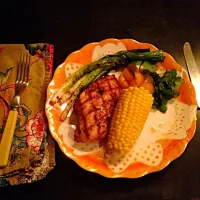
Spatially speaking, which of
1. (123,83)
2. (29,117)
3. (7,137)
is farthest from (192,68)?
(7,137)

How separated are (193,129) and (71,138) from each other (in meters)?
0.55

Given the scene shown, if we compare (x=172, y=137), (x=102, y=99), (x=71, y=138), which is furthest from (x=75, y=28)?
(x=172, y=137)

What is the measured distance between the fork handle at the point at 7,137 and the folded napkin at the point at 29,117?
1.7 inches

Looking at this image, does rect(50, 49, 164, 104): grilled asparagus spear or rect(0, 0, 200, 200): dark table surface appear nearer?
rect(0, 0, 200, 200): dark table surface

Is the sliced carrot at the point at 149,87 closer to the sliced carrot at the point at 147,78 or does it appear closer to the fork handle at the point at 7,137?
the sliced carrot at the point at 147,78

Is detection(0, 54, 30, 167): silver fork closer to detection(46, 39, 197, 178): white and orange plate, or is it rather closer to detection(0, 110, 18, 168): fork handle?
detection(0, 110, 18, 168): fork handle

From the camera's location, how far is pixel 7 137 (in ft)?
4.14

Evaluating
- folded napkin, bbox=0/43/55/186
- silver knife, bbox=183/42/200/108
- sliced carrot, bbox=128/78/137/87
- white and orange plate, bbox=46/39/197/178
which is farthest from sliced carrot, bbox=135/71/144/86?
folded napkin, bbox=0/43/55/186

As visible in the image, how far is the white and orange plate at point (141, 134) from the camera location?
1264 millimetres

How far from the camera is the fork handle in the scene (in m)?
1.21

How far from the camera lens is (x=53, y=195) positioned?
125cm

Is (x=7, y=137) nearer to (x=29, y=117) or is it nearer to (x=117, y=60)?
(x=29, y=117)

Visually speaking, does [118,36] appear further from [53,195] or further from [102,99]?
[53,195]

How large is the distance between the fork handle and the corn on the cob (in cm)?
42
